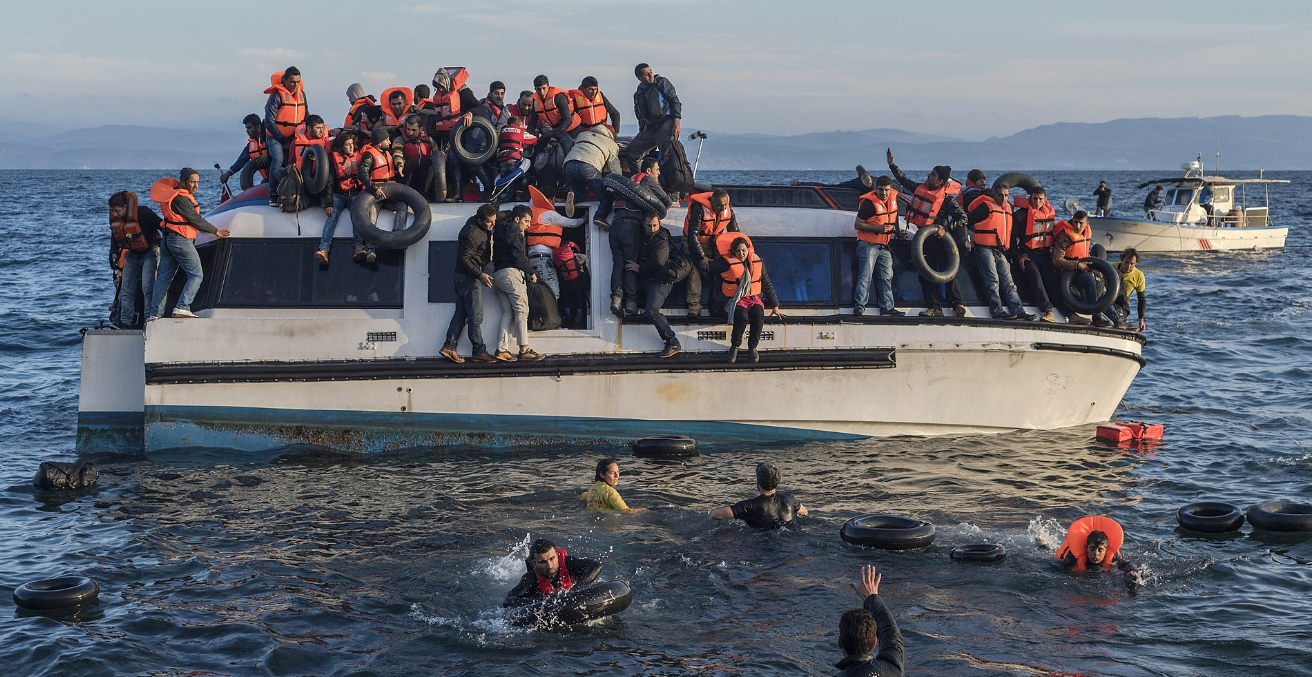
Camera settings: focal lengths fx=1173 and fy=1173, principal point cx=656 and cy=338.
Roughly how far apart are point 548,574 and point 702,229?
5.32m

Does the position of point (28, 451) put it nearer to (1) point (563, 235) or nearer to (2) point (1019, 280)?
(1) point (563, 235)

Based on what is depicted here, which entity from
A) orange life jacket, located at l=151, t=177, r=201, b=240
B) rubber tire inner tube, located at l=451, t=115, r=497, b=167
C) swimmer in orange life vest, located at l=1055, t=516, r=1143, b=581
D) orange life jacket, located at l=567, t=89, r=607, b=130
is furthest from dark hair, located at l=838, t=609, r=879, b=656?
orange life jacket, located at l=567, t=89, r=607, b=130

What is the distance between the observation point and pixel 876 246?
43.2 feet

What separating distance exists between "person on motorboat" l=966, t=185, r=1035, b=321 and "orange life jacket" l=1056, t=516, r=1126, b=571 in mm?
3808

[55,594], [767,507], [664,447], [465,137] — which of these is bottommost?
[55,594]

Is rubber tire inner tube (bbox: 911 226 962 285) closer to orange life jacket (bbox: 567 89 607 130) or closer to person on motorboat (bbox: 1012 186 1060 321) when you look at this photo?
person on motorboat (bbox: 1012 186 1060 321)

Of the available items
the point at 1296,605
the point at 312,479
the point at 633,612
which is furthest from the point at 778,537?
the point at 312,479

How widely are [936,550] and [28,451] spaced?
1032cm

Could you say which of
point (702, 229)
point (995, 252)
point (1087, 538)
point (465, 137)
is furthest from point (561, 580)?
point (995, 252)

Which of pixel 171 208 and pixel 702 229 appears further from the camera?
pixel 702 229

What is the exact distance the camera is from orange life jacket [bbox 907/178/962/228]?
1336 centimetres

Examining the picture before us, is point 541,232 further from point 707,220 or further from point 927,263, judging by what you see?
point 927,263

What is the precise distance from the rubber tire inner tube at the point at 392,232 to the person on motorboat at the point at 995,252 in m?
6.21

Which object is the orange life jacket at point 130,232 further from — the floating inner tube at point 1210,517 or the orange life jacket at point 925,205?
the floating inner tube at point 1210,517
